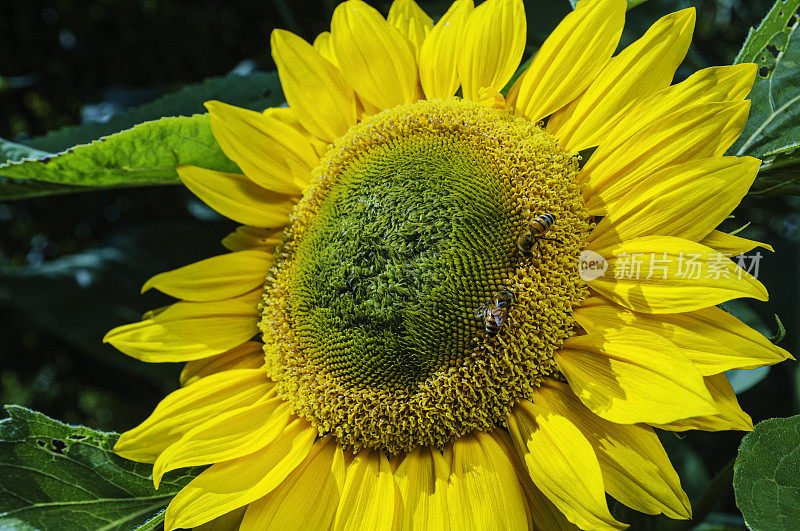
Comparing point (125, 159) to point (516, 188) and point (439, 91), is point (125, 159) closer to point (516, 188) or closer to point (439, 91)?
point (439, 91)

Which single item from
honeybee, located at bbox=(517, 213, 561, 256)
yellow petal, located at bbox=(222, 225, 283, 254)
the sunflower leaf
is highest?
the sunflower leaf

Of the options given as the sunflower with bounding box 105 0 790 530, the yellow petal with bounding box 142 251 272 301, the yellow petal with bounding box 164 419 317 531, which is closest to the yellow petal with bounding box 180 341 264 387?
the sunflower with bounding box 105 0 790 530

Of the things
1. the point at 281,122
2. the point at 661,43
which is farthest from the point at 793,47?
the point at 281,122

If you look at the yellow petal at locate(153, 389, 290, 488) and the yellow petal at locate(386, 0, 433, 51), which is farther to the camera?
the yellow petal at locate(386, 0, 433, 51)

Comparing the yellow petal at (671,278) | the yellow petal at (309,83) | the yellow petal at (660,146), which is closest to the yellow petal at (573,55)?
the yellow petal at (660,146)

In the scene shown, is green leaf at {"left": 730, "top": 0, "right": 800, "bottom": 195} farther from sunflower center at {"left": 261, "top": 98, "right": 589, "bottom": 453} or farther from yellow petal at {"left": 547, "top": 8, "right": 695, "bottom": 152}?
sunflower center at {"left": 261, "top": 98, "right": 589, "bottom": 453}

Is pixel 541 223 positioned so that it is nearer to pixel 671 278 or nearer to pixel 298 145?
pixel 671 278

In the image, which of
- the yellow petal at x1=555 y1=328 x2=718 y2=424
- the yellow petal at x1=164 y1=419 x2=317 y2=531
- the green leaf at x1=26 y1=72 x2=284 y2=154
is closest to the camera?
the yellow petal at x1=555 y1=328 x2=718 y2=424
